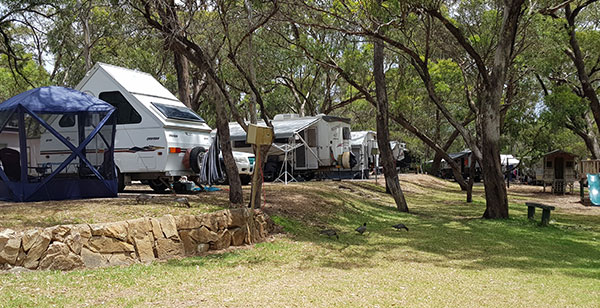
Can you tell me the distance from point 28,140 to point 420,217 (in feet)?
32.0

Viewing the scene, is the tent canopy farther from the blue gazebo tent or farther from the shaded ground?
the shaded ground

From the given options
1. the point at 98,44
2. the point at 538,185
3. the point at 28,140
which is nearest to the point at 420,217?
the point at 28,140

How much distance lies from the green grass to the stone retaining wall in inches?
10.4

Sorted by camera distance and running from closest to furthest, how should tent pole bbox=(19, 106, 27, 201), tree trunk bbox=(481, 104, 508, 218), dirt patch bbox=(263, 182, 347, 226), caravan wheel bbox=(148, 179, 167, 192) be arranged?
1. tent pole bbox=(19, 106, 27, 201)
2. dirt patch bbox=(263, 182, 347, 226)
3. caravan wheel bbox=(148, 179, 167, 192)
4. tree trunk bbox=(481, 104, 508, 218)

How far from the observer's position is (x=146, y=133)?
11.9 metres

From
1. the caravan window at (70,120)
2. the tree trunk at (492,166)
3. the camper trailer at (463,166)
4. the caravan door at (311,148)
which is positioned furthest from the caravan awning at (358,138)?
the caravan window at (70,120)

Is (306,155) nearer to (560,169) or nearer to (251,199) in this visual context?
(251,199)

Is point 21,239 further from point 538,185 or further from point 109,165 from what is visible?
point 538,185

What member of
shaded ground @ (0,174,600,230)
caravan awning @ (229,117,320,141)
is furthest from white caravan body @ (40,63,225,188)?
caravan awning @ (229,117,320,141)

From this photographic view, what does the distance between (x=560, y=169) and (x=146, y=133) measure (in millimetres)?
21817

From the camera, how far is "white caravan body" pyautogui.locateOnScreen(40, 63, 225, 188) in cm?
1181

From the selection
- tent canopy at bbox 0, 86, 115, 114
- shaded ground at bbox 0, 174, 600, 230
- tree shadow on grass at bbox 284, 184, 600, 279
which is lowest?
tree shadow on grass at bbox 284, 184, 600, 279

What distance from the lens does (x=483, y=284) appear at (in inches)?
261

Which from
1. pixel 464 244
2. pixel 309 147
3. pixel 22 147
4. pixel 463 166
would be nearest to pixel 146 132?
pixel 22 147
